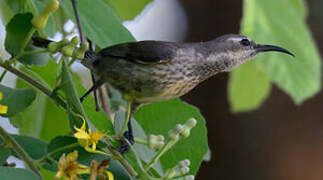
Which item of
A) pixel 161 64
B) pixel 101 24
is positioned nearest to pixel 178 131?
pixel 101 24

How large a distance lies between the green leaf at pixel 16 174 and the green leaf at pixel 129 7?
1068 mm

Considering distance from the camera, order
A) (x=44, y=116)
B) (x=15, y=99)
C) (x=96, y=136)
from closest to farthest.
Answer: (x=96, y=136), (x=15, y=99), (x=44, y=116)

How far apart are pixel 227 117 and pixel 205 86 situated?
0.32 meters

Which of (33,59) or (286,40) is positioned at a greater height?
(33,59)

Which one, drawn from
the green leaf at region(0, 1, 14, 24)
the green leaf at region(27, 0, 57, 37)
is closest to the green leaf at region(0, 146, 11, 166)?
the green leaf at region(27, 0, 57, 37)

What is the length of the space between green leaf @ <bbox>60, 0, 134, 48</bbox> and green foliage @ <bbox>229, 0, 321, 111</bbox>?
66 centimetres

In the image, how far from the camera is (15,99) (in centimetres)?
129

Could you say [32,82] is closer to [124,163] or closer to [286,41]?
[124,163]

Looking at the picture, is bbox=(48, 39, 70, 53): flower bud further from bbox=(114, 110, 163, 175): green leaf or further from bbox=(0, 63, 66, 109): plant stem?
bbox=(114, 110, 163, 175): green leaf

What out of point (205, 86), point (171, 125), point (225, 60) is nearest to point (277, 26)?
point (225, 60)

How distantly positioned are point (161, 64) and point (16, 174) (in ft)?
3.26

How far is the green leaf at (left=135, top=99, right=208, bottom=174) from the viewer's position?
5.00ft

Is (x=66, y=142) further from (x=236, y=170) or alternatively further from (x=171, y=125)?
(x=236, y=170)

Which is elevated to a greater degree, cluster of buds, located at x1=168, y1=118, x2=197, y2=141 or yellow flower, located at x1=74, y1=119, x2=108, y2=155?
yellow flower, located at x1=74, y1=119, x2=108, y2=155
